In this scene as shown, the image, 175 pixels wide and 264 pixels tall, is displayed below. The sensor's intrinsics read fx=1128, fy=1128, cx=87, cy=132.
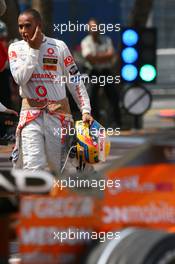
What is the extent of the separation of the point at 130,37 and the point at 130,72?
0.45 m

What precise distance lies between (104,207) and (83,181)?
33cm

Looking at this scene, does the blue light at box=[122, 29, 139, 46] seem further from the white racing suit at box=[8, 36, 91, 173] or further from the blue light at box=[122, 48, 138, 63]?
the white racing suit at box=[8, 36, 91, 173]

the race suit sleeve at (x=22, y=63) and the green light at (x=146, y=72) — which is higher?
the race suit sleeve at (x=22, y=63)

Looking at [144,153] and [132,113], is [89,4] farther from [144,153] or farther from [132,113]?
[144,153]

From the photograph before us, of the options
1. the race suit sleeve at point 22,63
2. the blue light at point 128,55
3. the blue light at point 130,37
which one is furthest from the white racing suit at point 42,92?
the blue light at point 130,37

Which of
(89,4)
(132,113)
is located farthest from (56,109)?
(89,4)

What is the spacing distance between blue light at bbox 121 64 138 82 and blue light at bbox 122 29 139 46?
0.30m

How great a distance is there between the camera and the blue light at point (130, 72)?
13.9 m

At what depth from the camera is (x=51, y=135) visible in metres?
7.99

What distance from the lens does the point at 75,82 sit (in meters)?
8.16

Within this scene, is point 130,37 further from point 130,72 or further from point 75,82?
point 75,82

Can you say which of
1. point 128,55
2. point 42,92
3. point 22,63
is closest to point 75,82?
point 42,92

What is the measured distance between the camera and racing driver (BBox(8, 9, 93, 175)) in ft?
25.9

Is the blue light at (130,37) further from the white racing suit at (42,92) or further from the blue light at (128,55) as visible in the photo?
the white racing suit at (42,92)
